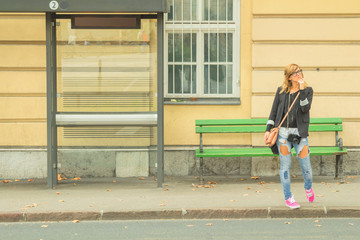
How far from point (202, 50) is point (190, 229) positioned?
4.81 metres

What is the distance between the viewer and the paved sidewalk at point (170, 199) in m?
8.18

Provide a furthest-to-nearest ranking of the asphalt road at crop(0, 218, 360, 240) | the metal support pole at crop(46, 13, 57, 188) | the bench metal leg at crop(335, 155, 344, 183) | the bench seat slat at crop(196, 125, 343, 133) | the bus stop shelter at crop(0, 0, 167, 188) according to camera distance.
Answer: the bench seat slat at crop(196, 125, 343, 133) → the bench metal leg at crop(335, 155, 344, 183) → the bus stop shelter at crop(0, 0, 167, 188) → the metal support pole at crop(46, 13, 57, 188) → the asphalt road at crop(0, 218, 360, 240)

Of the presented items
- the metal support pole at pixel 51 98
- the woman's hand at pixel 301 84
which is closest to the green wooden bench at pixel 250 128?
the metal support pole at pixel 51 98

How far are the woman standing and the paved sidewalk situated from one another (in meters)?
0.50

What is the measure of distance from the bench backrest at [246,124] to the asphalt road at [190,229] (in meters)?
3.14

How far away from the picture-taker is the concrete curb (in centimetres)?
812

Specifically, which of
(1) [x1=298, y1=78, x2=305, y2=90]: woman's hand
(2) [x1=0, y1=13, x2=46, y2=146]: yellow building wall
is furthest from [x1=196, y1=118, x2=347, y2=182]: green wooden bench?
(2) [x1=0, y1=13, x2=46, y2=146]: yellow building wall

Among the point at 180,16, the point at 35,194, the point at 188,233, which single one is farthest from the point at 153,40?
the point at 188,233

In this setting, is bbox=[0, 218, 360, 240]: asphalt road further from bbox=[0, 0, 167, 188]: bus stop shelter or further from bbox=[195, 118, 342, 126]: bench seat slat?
bbox=[195, 118, 342, 126]: bench seat slat

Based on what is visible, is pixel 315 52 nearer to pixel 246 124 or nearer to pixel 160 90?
pixel 246 124

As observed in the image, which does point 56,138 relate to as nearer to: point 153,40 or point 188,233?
point 153,40

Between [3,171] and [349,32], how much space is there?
635 cm

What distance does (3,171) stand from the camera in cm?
1138

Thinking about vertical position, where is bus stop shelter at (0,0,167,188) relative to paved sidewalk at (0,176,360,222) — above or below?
above
